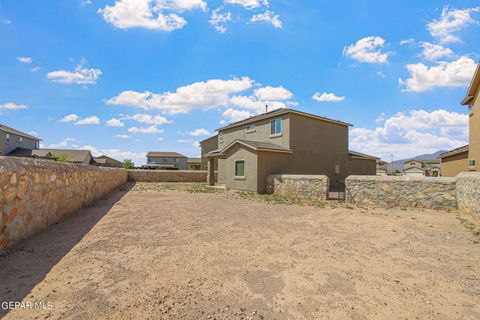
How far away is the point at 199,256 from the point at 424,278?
3964 mm

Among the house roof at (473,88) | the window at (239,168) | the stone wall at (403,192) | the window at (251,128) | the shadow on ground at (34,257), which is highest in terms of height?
the house roof at (473,88)

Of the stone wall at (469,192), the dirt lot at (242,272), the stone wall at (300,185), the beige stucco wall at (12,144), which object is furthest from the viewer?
the beige stucco wall at (12,144)

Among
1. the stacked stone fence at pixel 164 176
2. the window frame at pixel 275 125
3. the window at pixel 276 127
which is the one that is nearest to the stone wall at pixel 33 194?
the window frame at pixel 275 125

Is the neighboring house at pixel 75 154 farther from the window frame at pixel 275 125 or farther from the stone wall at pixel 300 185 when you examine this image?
the stone wall at pixel 300 185

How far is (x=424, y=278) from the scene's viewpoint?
4113mm

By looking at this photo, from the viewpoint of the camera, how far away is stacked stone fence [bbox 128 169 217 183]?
28078mm

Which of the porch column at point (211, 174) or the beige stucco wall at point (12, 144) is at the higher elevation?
the beige stucco wall at point (12, 144)

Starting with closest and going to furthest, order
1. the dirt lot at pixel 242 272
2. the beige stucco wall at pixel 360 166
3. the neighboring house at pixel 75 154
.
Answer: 1. the dirt lot at pixel 242 272
2. the beige stucco wall at pixel 360 166
3. the neighboring house at pixel 75 154

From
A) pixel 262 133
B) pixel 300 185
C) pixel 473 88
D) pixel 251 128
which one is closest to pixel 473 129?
pixel 473 88

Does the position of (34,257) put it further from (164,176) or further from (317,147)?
(164,176)

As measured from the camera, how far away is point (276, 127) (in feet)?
69.7

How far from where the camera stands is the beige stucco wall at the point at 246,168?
58.9 ft

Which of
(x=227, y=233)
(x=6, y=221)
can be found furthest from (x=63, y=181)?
(x=227, y=233)

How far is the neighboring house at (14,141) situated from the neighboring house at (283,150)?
33.3m
